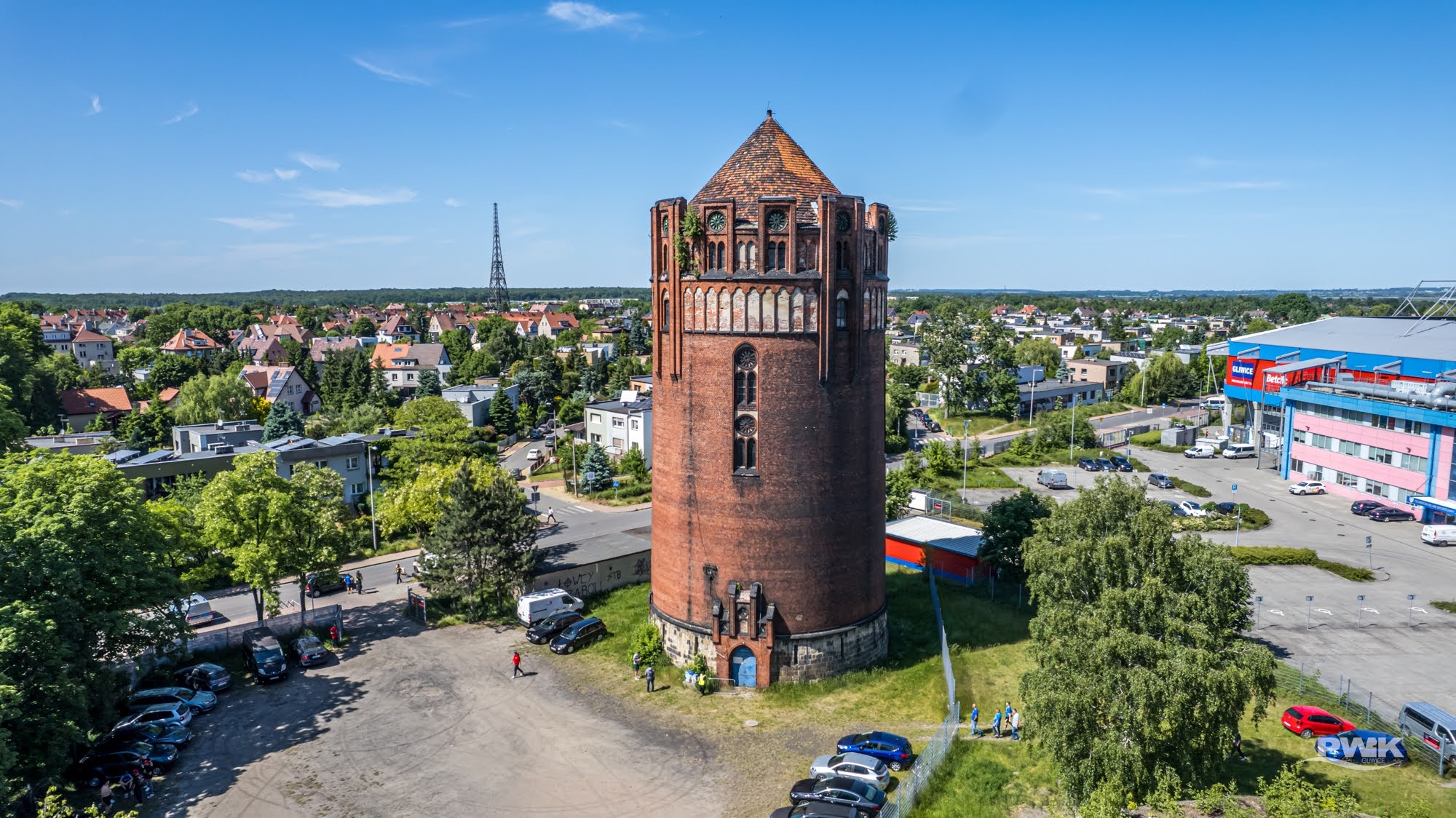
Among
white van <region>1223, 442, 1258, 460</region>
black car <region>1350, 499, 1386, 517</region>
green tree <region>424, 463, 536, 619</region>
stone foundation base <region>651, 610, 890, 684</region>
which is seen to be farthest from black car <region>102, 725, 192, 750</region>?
white van <region>1223, 442, 1258, 460</region>

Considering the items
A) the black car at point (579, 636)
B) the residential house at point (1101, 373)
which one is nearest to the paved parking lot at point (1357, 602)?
the black car at point (579, 636)

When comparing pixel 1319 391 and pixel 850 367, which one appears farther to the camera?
pixel 1319 391

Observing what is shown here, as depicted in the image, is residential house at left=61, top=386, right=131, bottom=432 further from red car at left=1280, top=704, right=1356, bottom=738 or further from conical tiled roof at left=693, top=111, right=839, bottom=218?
red car at left=1280, top=704, right=1356, bottom=738

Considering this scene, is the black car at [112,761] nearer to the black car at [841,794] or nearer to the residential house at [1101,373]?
the black car at [841,794]

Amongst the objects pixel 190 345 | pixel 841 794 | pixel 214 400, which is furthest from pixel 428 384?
pixel 841 794

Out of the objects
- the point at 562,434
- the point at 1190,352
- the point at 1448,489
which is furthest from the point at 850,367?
the point at 1190,352

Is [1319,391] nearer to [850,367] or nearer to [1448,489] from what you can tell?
[1448,489]
